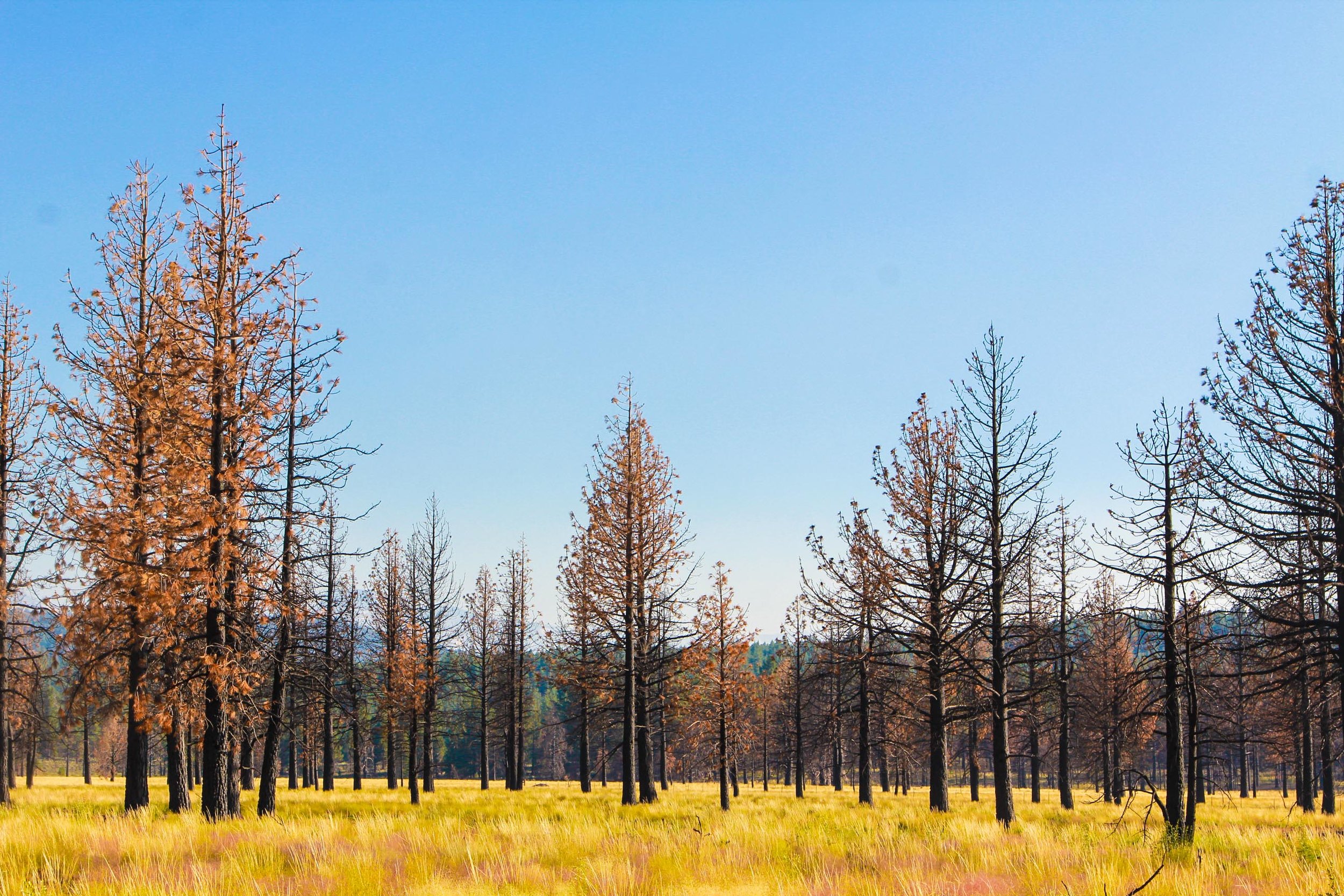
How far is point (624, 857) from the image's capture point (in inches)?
409

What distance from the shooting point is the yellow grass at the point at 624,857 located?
27.8 ft

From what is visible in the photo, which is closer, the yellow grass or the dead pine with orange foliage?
the yellow grass

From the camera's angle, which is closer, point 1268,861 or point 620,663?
point 1268,861

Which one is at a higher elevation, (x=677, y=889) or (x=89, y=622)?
(x=89, y=622)

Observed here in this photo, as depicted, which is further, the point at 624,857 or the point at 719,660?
the point at 719,660

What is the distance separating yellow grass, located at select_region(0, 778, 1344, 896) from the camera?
8.48 meters

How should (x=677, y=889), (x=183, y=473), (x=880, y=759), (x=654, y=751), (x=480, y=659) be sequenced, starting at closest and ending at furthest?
1. (x=677, y=889)
2. (x=183, y=473)
3. (x=480, y=659)
4. (x=880, y=759)
5. (x=654, y=751)

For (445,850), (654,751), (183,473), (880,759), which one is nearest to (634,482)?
(183,473)

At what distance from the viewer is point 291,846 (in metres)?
10.7

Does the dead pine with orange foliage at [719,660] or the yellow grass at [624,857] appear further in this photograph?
the dead pine with orange foliage at [719,660]

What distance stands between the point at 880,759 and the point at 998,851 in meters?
43.7

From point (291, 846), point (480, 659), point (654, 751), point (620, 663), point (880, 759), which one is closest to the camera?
point (291, 846)

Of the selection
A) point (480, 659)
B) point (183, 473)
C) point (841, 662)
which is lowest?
point (480, 659)

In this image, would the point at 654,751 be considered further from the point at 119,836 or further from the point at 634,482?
the point at 119,836
